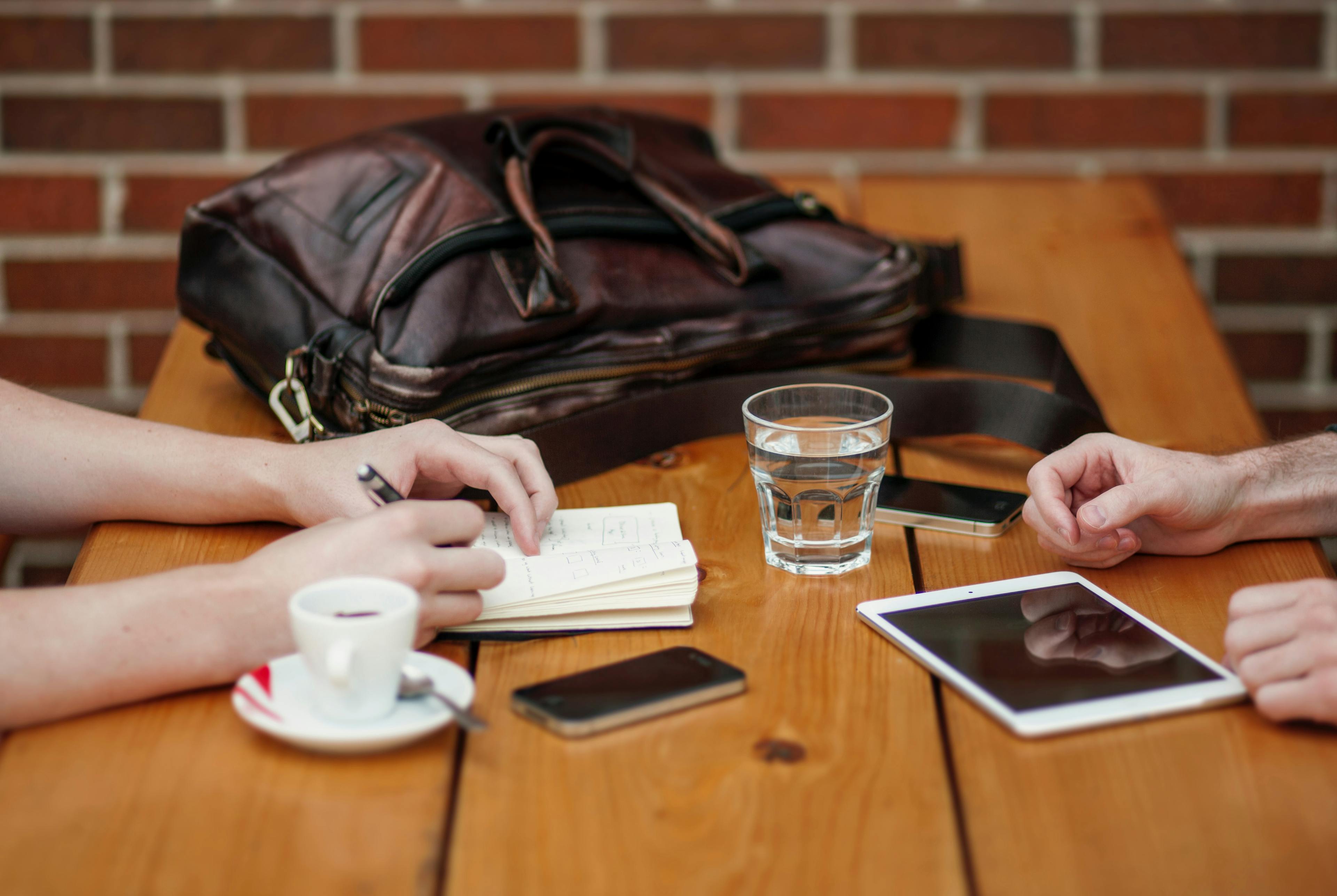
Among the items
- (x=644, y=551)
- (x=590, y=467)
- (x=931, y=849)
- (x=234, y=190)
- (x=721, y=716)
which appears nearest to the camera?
(x=931, y=849)

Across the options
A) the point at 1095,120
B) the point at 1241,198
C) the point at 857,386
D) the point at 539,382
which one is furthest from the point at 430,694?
the point at 1241,198

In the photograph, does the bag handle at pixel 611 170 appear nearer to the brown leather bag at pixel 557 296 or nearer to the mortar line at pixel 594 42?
the brown leather bag at pixel 557 296

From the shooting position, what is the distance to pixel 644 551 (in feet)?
2.81

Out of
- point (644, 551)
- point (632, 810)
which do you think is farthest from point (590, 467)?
point (632, 810)

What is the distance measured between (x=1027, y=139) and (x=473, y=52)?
2.82 ft

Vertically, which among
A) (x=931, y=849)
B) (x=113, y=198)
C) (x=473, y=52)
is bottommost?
(x=931, y=849)

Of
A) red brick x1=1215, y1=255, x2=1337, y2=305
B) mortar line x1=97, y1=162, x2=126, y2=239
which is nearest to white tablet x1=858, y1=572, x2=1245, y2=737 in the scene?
red brick x1=1215, y1=255, x2=1337, y2=305

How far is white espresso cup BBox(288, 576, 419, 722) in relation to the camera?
639 mm

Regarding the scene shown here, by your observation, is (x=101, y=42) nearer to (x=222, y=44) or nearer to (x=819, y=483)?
(x=222, y=44)

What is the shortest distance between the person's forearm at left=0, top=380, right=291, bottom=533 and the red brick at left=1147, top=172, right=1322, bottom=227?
151cm

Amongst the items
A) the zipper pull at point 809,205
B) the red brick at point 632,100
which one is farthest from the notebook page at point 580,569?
the red brick at point 632,100

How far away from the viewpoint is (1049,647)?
2.55ft

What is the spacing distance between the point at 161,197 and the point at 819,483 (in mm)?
1401

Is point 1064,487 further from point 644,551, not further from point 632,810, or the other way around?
point 632,810
